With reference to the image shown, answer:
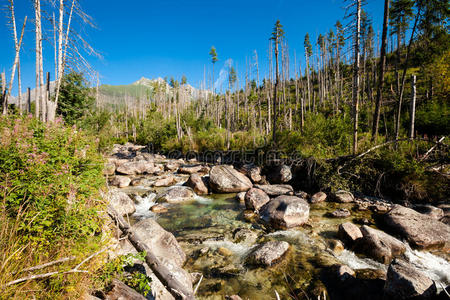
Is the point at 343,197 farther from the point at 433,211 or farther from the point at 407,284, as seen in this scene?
the point at 407,284

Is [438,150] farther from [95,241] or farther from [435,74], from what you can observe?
[435,74]

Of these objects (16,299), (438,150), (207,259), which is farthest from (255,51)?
(16,299)

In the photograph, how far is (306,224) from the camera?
796 centimetres

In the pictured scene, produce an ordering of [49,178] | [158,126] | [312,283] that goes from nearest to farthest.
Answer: [49,178], [312,283], [158,126]

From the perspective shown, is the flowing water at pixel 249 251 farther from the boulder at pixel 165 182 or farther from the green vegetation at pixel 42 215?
the boulder at pixel 165 182

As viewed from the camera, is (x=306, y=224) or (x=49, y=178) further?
(x=306, y=224)

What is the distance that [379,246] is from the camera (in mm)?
5613

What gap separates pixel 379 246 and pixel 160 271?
19.3ft

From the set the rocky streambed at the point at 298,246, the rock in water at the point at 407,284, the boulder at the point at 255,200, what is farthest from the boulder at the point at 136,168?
the rock in water at the point at 407,284

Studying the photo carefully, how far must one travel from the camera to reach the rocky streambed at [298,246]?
4551 millimetres

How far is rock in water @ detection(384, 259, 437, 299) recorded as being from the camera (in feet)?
12.0

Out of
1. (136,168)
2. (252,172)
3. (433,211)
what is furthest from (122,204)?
(433,211)

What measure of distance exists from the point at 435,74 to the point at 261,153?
17.2m

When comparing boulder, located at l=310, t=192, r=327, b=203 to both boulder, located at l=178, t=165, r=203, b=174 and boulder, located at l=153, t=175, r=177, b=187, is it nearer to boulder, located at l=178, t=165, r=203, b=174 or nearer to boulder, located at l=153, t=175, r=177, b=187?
boulder, located at l=153, t=175, r=177, b=187
